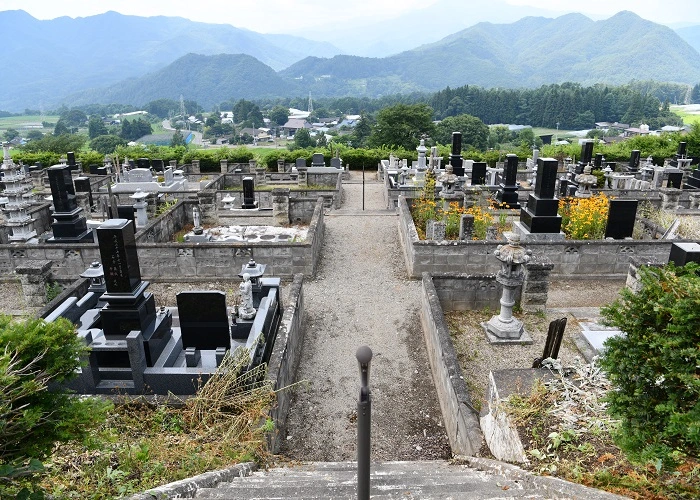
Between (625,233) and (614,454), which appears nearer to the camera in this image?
(614,454)

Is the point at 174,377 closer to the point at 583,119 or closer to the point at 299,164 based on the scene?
the point at 299,164

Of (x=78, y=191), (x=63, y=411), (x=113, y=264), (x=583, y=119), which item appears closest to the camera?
(x=63, y=411)

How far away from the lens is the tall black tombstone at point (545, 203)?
13.0 meters

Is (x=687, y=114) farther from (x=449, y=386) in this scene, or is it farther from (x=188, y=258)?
(x=449, y=386)

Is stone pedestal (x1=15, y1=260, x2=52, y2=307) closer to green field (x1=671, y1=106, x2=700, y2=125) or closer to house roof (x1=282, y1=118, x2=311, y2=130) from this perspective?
house roof (x1=282, y1=118, x2=311, y2=130)

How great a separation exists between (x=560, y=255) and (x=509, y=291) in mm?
3932

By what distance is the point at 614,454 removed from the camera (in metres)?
4.55

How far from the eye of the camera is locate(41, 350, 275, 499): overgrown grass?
14.9ft

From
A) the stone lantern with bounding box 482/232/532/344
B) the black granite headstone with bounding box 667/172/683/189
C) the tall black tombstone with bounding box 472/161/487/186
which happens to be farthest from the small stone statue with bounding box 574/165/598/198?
the stone lantern with bounding box 482/232/532/344

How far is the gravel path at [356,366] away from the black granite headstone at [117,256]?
11.3 ft

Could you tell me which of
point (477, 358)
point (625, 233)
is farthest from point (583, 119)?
point (477, 358)

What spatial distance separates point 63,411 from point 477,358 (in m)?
6.89

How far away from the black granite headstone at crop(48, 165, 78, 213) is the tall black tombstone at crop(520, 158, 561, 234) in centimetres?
1428

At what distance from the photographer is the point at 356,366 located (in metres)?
8.72
